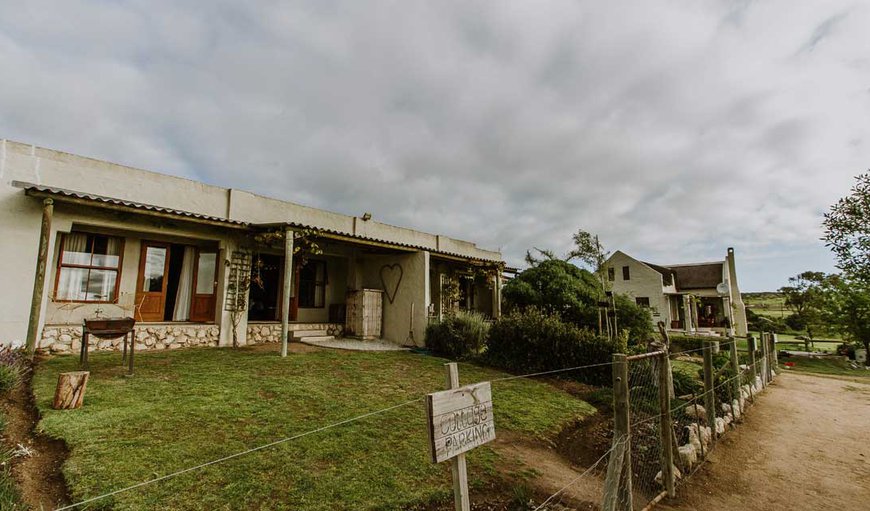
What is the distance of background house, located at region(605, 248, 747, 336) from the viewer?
2584 centimetres

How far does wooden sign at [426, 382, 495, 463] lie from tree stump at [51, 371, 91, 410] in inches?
185

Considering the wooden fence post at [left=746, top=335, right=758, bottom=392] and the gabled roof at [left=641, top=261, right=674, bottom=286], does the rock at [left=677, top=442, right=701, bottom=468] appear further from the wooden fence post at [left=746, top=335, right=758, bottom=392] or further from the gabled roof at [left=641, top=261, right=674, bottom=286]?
the gabled roof at [left=641, top=261, right=674, bottom=286]

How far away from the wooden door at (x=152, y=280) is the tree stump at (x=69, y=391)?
5105 mm

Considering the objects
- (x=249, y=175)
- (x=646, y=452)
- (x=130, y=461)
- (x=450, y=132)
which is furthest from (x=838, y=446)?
(x=249, y=175)

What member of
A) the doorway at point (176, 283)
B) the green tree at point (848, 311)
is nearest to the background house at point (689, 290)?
the green tree at point (848, 311)

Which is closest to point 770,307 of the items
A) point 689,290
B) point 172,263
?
point 689,290

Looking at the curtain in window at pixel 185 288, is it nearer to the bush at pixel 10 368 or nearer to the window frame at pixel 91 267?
the window frame at pixel 91 267

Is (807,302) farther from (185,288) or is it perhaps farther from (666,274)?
(185,288)

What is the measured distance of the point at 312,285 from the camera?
12195 mm

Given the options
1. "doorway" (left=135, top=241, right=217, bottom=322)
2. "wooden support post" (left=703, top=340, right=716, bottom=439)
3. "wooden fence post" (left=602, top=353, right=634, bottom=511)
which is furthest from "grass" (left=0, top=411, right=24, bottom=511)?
"wooden support post" (left=703, top=340, right=716, bottom=439)

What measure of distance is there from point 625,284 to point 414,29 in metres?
26.2

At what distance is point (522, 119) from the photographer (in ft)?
30.4

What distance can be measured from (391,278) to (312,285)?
2.74 metres

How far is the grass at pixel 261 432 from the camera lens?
2783 mm
